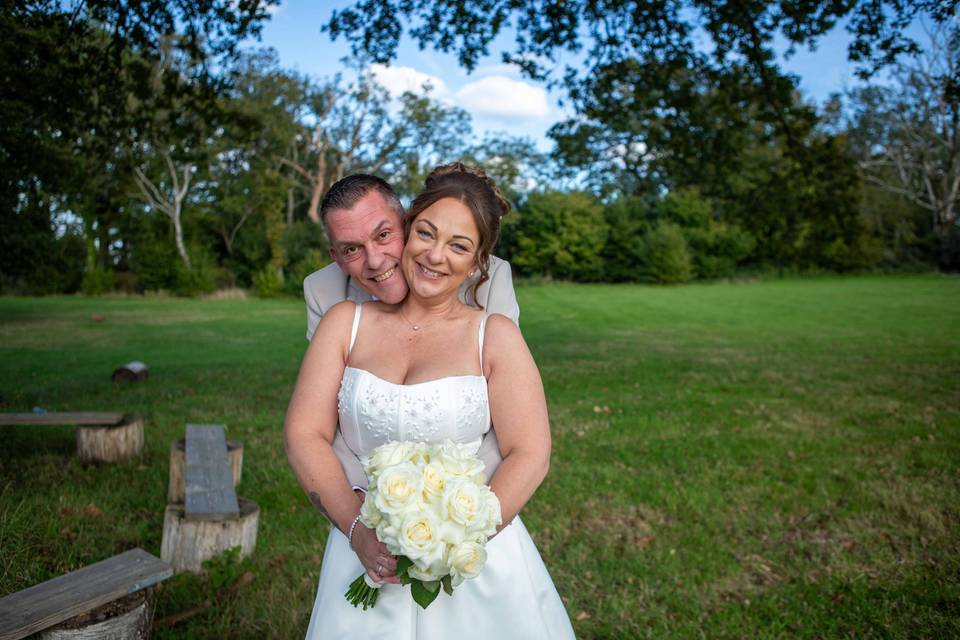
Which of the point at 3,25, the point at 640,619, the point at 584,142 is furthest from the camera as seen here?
the point at 584,142

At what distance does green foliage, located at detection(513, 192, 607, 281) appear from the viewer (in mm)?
49406

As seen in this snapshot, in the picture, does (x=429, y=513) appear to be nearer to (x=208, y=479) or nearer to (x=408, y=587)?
(x=408, y=587)

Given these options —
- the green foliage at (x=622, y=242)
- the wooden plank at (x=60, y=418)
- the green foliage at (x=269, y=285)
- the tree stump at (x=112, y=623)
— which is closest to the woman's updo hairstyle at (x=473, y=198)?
the tree stump at (x=112, y=623)

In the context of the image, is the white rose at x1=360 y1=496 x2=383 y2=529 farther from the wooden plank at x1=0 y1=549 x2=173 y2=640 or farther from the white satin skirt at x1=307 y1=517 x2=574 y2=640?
the wooden plank at x1=0 y1=549 x2=173 y2=640

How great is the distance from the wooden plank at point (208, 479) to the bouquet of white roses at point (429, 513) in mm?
2923

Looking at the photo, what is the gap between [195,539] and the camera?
4605 millimetres

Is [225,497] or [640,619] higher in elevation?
[225,497]

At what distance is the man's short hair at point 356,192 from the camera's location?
3.17 meters

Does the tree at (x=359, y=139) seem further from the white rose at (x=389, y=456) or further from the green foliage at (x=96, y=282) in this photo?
the white rose at (x=389, y=456)

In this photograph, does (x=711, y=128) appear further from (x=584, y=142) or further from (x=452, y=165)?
(x=452, y=165)

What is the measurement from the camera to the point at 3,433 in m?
7.79

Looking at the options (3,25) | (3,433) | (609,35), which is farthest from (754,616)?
(609,35)

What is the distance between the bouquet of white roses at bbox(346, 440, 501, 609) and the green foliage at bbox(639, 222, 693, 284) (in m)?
46.0

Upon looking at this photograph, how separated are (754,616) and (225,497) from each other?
356cm
